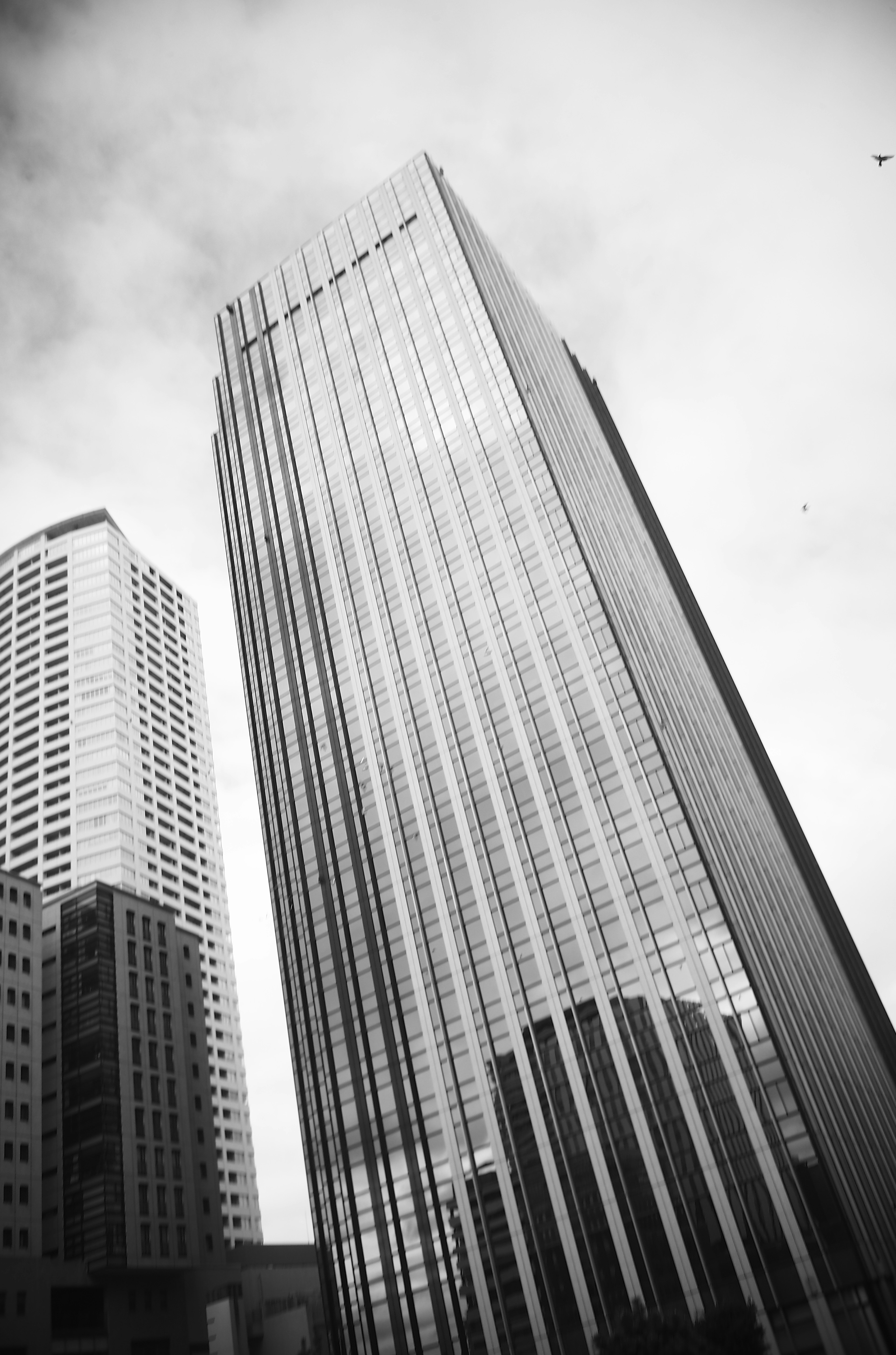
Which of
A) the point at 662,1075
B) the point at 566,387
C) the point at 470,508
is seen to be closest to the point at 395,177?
the point at 566,387

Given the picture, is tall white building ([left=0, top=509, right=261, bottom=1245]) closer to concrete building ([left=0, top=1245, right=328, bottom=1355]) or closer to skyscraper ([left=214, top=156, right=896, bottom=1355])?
concrete building ([left=0, top=1245, right=328, bottom=1355])

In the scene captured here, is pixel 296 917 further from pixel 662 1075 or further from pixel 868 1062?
pixel 868 1062

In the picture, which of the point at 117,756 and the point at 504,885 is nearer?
the point at 504,885

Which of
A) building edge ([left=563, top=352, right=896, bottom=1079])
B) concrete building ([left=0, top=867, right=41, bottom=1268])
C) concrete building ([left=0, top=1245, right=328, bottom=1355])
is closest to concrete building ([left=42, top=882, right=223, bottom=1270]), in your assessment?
concrete building ([left=0, top=1245, right=328, bottom=1355])

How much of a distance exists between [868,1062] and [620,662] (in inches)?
1961

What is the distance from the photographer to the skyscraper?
5959 centimetres

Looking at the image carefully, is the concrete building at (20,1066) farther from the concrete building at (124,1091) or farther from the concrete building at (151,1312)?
the concrete building at (151,1312)

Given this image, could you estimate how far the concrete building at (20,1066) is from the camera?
83.5 metres

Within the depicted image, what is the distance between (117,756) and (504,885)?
10191cm

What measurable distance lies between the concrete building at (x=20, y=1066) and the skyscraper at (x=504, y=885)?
26396mm

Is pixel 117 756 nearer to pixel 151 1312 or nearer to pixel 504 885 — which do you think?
pixel 151 1312

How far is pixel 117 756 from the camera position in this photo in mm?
159125

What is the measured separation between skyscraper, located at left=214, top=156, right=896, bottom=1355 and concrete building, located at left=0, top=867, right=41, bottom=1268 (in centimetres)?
2640

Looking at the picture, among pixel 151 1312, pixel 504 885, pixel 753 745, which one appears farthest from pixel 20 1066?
pixel 753 745
